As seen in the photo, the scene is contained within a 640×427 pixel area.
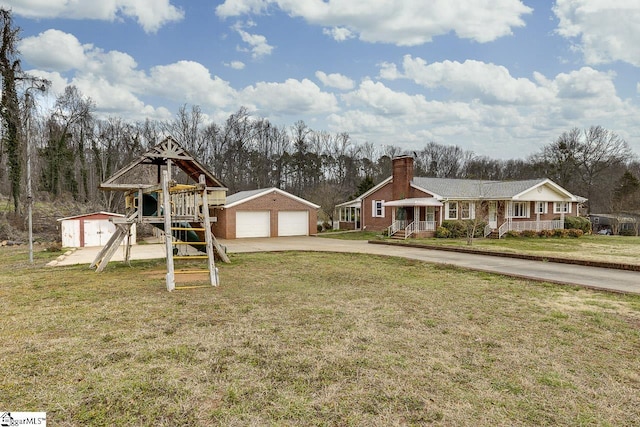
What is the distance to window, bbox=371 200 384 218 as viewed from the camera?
30781 millimetres

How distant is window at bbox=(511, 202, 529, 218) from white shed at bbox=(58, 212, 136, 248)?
1005 inches

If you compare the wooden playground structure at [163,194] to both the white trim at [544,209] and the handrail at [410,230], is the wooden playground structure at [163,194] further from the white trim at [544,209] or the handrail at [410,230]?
the white trim at [544,209]

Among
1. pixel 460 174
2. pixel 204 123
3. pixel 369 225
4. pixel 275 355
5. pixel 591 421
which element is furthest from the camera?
pixel 460 174

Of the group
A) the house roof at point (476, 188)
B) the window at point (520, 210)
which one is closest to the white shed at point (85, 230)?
the house roof at point (476, 188)

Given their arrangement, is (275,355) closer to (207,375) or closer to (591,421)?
(207,375)

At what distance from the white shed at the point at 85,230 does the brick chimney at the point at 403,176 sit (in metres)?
17.7

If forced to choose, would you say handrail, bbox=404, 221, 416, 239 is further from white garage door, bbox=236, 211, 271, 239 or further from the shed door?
the shed door

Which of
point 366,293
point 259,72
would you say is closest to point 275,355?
point 366,293

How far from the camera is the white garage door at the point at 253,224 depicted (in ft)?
90.5

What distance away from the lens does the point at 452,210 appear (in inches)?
1069

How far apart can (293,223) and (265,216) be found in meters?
2.27

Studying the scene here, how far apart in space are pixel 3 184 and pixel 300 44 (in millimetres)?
32340

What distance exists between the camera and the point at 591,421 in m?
3.29

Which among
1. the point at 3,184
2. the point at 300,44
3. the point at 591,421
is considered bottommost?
the point at 591,421
